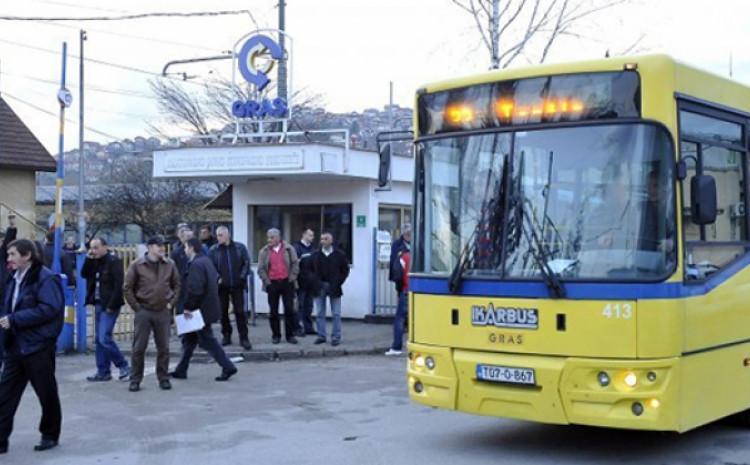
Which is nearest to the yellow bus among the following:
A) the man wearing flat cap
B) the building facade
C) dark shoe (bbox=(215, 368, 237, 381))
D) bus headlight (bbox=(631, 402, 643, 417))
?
bus headlight (bbox=(631, 402, 643, 417))

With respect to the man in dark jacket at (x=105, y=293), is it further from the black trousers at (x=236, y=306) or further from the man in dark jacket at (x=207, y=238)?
the man in dark jacket at (x=207, y=238)

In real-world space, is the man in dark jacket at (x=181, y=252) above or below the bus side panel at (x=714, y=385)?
above

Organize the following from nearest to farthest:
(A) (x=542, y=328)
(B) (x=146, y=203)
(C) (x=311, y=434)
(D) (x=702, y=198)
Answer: (D) (x=702, y=198) → (A) (x=542, y=328) → (C) (x=311, y=434) → (B) (x=146, y=203)

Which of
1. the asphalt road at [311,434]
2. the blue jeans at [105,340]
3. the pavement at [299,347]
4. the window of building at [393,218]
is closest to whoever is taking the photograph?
the asphalt road at [311,434]

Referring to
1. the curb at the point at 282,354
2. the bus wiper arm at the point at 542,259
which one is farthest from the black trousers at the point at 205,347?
the bus wiper arm at the point at 542,259

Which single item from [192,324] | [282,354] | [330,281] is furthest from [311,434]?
[330,281]

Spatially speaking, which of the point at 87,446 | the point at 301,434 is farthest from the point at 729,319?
the point at 87,446

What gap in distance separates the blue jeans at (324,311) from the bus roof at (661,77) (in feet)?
25.7

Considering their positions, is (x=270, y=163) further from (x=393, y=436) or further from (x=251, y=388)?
(x=393, y=436)

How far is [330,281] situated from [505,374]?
8.71 meters

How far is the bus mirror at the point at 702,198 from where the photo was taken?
7391 millimetres

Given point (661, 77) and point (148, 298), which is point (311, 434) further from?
point (661, 77)

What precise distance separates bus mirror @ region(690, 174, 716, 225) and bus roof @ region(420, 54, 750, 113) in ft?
2.39

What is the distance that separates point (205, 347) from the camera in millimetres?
12852
